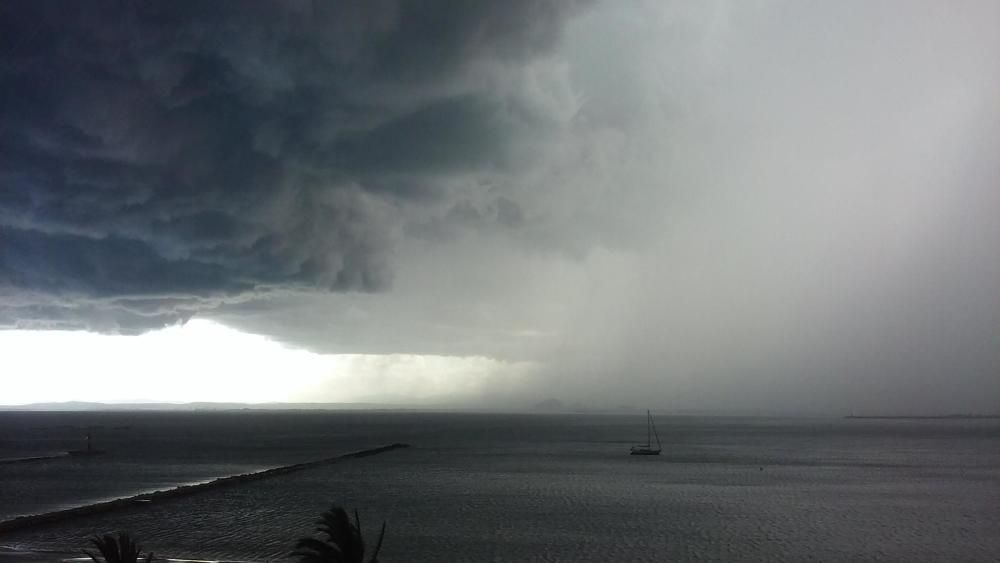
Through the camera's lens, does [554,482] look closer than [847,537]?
No

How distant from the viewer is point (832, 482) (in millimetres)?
82250

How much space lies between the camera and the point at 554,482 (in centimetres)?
7938

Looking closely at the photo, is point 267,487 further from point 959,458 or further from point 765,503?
point 959,458

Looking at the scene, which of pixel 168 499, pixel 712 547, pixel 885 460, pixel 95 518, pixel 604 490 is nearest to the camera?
pixel 712 547

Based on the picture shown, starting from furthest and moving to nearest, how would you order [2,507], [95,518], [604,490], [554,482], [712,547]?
[554,482] < [604,490] < [2,507] < [95,518] < [712,547]

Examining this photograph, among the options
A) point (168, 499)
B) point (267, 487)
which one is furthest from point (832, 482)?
point (168, 499)

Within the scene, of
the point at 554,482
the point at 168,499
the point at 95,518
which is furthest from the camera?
the point at 554,482

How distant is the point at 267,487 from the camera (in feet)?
240

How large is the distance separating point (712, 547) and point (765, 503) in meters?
22.9

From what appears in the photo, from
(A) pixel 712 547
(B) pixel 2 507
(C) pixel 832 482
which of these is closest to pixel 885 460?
(C) pixel 832 482

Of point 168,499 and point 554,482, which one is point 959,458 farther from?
point 168,499

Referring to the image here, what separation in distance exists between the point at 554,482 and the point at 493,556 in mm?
40099

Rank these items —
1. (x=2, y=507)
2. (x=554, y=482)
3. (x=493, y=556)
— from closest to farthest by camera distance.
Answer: (x=493, y=556), (x=2, y=507), (x=554, y=482)

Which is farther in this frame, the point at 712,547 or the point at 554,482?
the point at 554,482
